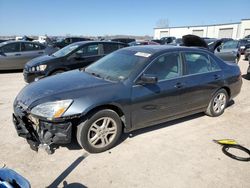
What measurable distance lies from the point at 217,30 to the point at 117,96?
5097 cm

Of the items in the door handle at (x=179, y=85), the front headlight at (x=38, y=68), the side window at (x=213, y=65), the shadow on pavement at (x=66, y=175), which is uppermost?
the side window at (x=213, y=65)

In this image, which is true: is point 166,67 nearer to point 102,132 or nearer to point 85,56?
point 102,132

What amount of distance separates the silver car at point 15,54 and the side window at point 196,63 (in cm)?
836

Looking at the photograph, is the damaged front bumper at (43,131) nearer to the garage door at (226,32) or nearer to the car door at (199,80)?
the car door at (199,80)

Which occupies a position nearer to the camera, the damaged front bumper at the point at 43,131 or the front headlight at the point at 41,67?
the damaged front bumper at the point at 43,131

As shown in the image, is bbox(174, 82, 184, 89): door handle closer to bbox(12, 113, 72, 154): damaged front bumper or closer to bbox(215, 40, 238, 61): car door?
bbox(12, 113, 72, 154): damaged front bumper

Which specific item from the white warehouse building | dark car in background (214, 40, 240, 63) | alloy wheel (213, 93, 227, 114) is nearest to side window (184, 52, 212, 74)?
alloy wheel (213, 93, 227, 114)

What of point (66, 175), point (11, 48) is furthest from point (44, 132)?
point (11, 48)

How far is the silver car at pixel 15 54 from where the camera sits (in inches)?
396

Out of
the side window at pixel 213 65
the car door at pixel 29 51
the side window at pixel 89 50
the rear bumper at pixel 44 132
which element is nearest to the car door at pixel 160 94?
the side window at pixel 213 65

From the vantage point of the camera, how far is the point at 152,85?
3.80 meters

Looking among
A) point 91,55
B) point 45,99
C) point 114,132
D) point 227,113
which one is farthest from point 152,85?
point 91,55

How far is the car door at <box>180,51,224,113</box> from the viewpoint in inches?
170

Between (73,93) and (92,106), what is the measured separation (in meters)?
0.34
